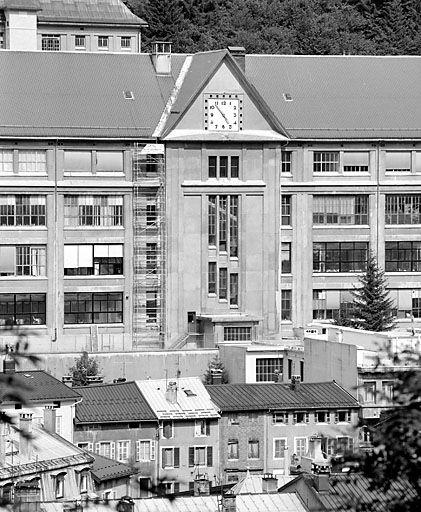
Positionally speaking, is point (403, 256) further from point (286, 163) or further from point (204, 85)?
point (204, 85)

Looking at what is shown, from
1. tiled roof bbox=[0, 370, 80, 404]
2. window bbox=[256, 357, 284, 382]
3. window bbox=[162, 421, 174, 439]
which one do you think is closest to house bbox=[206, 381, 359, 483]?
window bbox=[162, 421, 174, 439]

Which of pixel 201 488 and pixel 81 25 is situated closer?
pixel 201 488

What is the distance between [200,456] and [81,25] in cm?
6970

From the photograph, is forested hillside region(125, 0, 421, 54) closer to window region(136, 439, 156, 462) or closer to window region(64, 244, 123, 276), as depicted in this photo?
window region(64, 244, 123, 276)

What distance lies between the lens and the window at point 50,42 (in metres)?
150

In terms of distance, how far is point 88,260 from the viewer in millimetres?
115250

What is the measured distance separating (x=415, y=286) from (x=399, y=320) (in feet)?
8.35

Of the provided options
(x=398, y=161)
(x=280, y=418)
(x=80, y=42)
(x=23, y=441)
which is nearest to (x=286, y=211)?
(x=398, y=161)

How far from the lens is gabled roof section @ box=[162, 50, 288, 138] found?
11588 centimetres

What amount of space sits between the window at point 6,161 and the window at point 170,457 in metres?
31.4

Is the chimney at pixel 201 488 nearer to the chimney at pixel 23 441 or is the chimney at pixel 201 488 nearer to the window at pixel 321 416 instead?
the chimney at pixel 23 441

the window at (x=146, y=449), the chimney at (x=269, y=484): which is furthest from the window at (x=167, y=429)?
the chimney at (x=269, y=484)

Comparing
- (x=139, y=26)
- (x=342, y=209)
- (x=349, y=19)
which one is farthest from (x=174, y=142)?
(x=349, y=19)

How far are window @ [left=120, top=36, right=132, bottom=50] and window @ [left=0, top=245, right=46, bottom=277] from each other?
130ft
